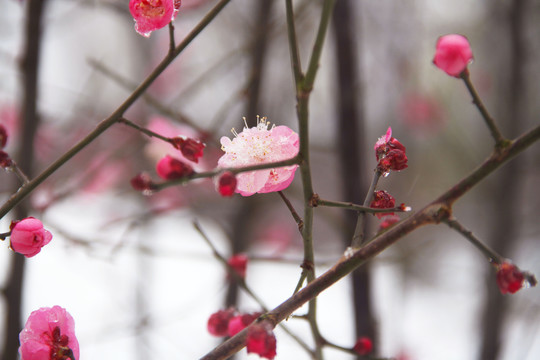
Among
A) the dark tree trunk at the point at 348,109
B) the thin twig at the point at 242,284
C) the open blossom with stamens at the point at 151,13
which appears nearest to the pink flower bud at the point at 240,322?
the thin twig at the point at 242,284

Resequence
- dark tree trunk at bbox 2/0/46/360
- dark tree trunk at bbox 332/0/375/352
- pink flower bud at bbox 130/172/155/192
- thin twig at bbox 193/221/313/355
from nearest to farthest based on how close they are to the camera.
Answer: pink flower bud at bbox 130/172/155/192
thin twig at bbox 193/221/313/355
dark tree trunk at bbox 2/0/46/360
dark tree trunk at bbox 332/0/375/352

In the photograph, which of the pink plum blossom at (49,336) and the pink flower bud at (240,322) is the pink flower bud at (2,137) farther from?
the pink flower bud at (240,322)

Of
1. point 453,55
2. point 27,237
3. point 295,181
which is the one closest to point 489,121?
point 453,55

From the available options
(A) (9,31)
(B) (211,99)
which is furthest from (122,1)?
(B) (211,99)

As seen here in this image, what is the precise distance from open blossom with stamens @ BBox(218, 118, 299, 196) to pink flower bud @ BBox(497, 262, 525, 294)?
24 cm

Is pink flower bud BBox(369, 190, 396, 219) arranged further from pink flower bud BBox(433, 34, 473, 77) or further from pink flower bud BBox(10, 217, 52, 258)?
pink flower bud BBox(10, 217, 52, 258)

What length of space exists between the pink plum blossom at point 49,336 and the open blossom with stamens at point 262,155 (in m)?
0.27

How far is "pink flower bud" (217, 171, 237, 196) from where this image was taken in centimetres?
41

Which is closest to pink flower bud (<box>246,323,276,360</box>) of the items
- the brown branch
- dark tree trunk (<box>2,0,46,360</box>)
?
the brown branch

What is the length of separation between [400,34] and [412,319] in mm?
1644

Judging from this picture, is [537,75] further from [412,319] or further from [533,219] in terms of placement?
[412,319]

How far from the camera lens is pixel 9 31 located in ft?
4.89

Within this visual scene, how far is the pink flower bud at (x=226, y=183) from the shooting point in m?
0.41

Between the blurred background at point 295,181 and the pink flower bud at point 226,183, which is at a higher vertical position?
the blurred background at point 295,181
